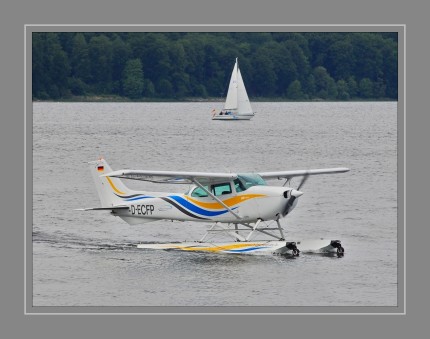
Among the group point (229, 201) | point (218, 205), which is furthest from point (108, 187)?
point (229, 201)

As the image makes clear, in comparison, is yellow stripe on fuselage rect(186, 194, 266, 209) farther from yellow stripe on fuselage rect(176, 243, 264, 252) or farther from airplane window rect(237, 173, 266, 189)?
yellow stripe on fuselage rect(176, 243, 264, 252)

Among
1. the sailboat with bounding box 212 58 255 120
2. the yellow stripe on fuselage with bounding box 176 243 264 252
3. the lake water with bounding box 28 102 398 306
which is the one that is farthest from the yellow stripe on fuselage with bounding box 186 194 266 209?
the sailboat with bounding box 212 58 255 120

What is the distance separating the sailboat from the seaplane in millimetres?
43641

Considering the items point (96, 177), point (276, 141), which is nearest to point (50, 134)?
point (276, 141)

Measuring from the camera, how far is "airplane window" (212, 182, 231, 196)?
2527 cm

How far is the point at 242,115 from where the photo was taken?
7400 cm

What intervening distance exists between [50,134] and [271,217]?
1568 inches

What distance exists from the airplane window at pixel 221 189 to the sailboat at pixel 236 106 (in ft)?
146

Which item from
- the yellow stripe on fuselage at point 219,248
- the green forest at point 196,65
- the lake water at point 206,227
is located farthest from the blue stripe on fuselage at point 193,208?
the green forest at point 196,65

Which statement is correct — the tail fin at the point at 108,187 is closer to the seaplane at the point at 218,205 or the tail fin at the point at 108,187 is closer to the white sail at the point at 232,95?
the seaplane at the point at 218,205

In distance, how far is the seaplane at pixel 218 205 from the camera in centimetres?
2447

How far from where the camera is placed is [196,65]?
49.8m

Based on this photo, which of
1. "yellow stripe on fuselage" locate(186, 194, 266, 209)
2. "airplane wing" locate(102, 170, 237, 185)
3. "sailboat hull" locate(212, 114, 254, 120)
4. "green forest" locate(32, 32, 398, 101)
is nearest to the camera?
"airplane wing" locate(102, 170, 237, 185)
